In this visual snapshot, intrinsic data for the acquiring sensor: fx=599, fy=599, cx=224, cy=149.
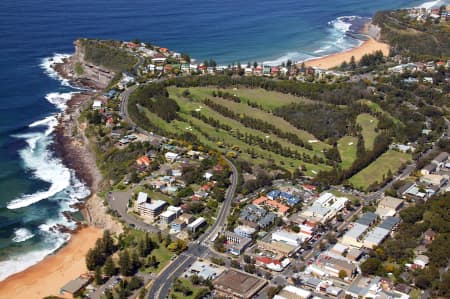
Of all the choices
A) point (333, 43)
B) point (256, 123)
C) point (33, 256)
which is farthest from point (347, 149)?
point (333, 43)

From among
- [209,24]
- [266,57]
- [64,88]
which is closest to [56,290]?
[64,88]

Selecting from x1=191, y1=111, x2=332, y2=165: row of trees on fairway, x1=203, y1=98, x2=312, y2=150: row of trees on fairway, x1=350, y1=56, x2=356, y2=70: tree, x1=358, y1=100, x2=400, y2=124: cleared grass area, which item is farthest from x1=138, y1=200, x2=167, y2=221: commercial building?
x1=350, y1=56, x2=356, y2=70: tree

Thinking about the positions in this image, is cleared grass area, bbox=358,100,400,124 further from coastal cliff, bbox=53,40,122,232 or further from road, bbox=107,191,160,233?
road, bbox=107,191,160,233

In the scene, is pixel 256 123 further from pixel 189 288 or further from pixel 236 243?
pixel 189 288

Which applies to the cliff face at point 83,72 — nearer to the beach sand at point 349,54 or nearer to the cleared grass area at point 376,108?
the beach sand at point 349,54

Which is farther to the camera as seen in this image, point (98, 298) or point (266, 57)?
point (266, 57)

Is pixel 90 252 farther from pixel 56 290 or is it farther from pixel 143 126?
pixel 143 126
